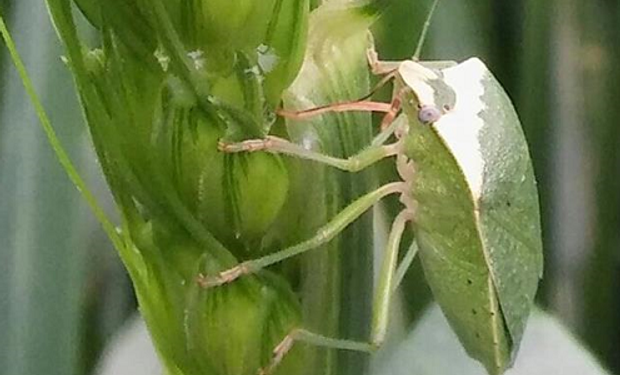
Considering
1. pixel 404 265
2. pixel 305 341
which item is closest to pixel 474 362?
pixel 404 265

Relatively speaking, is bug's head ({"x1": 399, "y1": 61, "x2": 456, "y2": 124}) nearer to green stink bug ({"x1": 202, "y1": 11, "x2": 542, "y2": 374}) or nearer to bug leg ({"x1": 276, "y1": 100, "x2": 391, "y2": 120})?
green stink bug ({"x1": 202, "y1": 11, "x2": 542, "y2": 374})

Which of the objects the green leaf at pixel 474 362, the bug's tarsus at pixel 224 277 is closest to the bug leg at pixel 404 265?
the green leaf at pixel 474 362

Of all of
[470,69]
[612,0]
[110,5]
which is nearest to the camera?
[110,5]

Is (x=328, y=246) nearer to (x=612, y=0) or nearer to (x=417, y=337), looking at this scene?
(x=417, y=337)

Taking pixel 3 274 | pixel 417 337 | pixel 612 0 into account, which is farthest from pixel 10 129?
pixel 612 0

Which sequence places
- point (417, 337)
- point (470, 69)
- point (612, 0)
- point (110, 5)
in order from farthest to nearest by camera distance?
1. point (612, 0)
2. point (417, 337)
3. point (470, 69)
4. point (110, 5)

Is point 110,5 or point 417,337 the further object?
point 417,337
